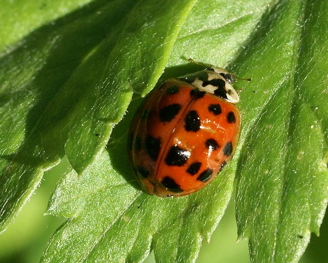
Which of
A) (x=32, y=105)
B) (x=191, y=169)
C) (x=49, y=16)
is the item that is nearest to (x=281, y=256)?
(x=191, y=169)

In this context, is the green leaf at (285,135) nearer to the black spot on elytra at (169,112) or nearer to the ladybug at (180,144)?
the ladybug at (180,144)

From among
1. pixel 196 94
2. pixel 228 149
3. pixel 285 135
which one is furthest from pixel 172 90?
pixel 285 135

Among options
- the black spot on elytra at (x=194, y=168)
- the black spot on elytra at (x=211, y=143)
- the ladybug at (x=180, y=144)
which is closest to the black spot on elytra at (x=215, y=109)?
the ladybug at (x=180, y=144)

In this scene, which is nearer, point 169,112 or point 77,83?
point 169,112

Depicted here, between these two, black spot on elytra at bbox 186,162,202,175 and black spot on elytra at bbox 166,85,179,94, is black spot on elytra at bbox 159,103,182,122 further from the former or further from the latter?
black spot on elytra at bbox 186,162,202,175

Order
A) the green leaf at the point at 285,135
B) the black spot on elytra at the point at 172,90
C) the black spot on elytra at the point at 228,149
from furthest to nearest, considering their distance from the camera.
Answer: the black spot on elytra at the point at 172,90, the black spot on elytra at the point at 228,149, the green leaf at the point at 285,135

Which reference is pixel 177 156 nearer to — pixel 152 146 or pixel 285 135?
pixel 152 146

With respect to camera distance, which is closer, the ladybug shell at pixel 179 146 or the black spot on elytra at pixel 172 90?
the ladybug shell at pixel 179 146
